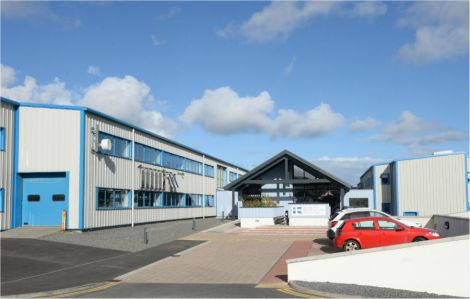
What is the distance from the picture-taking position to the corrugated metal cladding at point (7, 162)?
943 inches

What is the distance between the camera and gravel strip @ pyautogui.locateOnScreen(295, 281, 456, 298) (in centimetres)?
1074

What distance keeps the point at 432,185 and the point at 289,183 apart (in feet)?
40.5

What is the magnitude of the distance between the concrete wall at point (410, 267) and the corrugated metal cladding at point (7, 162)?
1750 cm

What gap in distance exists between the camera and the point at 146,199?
1379 inches

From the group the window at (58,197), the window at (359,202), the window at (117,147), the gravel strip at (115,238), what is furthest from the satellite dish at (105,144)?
the window at (359,202)

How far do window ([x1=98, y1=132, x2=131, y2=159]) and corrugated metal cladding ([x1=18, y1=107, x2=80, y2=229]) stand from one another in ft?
7.07

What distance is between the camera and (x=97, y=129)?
2717 centimetres

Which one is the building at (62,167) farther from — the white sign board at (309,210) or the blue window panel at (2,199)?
the white sign board at (309,210)

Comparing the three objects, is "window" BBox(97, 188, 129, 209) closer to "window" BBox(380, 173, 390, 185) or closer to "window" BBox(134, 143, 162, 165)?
"window" BBox(134, 143, 162, 165)

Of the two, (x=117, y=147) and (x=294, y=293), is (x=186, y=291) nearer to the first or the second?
(x=294, y=293)

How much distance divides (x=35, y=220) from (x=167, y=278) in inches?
569

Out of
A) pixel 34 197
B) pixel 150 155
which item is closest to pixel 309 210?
pixel 150 155

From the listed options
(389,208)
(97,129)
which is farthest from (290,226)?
(389,208)

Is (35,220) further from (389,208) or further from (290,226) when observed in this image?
(389,208)
